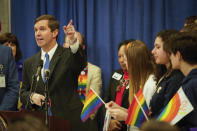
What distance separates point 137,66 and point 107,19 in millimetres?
2131

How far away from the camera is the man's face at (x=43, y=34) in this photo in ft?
10.9

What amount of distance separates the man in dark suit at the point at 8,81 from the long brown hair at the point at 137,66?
135cm

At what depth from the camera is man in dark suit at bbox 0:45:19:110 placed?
3.29 meters

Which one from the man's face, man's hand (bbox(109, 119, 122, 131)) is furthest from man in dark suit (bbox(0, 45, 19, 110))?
man's hand (bbox(109, 119, 122, 131))

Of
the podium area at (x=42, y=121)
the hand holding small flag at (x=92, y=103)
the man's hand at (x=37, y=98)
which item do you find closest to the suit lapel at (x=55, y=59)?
the man's hand at (x=37, y=98)

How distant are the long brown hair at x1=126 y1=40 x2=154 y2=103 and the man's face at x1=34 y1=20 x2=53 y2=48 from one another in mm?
953

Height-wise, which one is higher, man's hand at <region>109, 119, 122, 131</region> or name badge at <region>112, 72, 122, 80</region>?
name badge at <region>112, 72, 122, 80</region>

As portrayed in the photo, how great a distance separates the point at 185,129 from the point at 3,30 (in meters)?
4.53

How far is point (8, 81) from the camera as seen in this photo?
11.1 ft

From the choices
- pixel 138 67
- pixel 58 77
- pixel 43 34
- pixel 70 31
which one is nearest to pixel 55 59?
pixel 58 77

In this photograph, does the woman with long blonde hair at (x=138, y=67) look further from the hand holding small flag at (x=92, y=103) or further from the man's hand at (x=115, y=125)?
the man's hand at (x=115, y=125)

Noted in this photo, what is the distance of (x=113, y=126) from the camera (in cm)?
384

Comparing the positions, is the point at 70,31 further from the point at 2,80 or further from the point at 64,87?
the point at 2,80

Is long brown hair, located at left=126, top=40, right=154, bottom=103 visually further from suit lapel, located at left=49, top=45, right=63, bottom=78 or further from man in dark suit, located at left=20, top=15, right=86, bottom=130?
suit lapel, located at left=49, top=45, right=63, bottom=78
